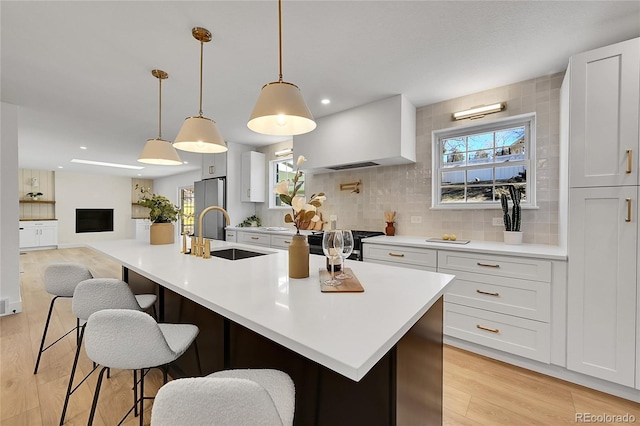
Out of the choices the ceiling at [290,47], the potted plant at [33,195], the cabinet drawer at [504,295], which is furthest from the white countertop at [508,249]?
the potted plant at [33,195]

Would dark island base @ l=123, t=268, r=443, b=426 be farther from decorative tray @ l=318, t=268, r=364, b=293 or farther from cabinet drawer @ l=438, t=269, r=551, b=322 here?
cabinet drawer @ l=438, t=269, r=551, b=322

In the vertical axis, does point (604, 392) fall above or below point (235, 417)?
below

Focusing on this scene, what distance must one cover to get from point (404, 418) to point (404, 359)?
19cm

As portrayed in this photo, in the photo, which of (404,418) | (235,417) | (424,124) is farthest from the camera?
(424,124)

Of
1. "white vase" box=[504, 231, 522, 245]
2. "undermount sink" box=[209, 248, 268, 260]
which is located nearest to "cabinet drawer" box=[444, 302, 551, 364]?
"white vase" box=[504, 231, 522, 245]

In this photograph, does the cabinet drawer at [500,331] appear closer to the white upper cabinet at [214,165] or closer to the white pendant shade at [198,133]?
the white pendant shade at [198,133]

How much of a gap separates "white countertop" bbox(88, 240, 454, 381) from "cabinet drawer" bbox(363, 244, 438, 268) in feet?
3.75

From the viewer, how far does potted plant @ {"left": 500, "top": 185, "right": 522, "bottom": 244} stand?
2.43 m

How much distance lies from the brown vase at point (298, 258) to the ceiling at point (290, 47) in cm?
140

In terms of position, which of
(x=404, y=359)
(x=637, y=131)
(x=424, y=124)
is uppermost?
(x=424, y=124)

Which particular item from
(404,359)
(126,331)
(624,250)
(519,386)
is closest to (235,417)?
(404,359)

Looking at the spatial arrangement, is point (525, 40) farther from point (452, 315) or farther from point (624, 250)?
point (452, 315)

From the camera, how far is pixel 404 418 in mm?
892

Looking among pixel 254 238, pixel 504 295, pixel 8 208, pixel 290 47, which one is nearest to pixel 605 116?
pixel 504 295
